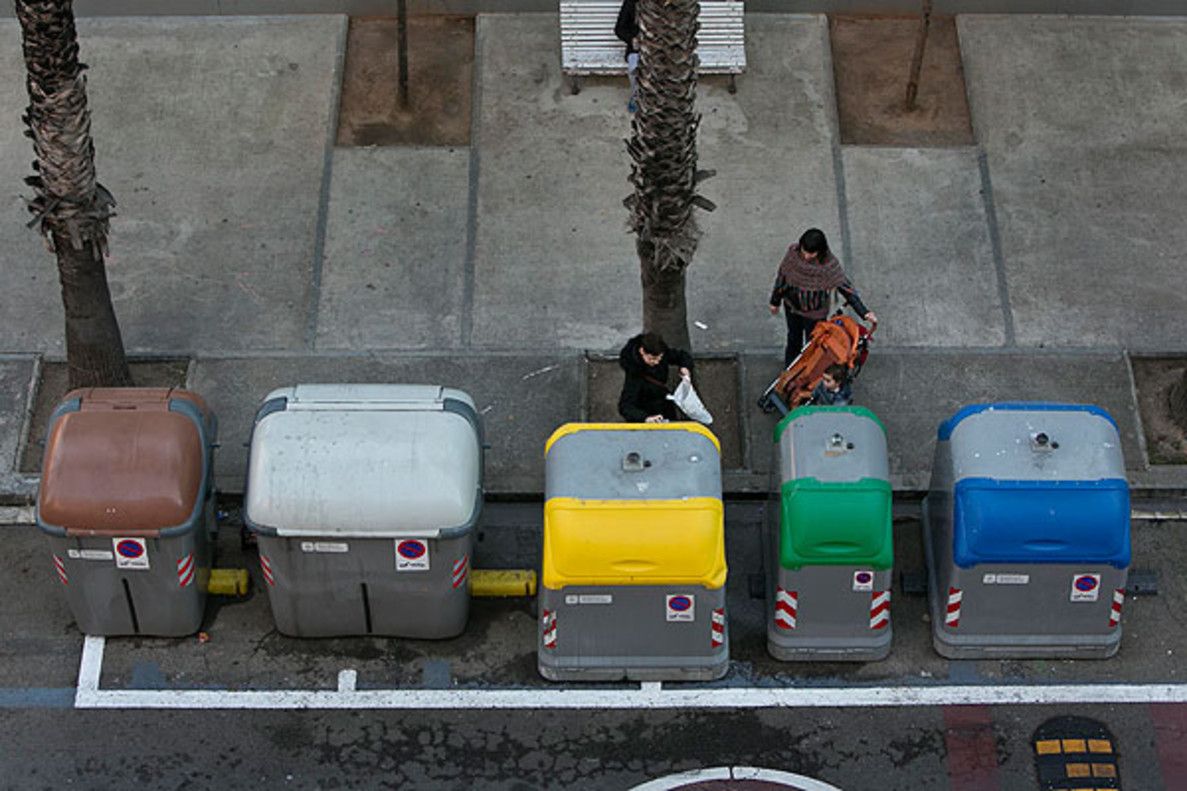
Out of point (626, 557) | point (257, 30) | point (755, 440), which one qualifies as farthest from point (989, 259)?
point (257, 30)

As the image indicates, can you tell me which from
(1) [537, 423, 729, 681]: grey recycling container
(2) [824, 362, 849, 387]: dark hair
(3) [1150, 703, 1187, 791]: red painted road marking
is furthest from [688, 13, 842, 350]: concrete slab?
(3) [1150, 703, 1187, 791]: red painted road marking

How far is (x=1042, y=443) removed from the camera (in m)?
11.5

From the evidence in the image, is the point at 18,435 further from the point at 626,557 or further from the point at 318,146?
the point at 626,557

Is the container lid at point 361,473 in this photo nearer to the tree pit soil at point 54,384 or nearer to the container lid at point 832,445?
the container lid at point 832,445

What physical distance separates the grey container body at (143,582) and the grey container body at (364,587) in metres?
0.44

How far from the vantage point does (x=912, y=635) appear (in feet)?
40.3

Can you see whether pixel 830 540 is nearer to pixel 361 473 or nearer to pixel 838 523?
pixel 838 523

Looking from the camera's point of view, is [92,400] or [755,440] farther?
[755,440]

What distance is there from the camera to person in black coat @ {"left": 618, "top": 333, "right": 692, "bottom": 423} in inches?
492

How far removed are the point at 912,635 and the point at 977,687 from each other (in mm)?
542

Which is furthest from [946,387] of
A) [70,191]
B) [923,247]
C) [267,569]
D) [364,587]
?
[70,191]

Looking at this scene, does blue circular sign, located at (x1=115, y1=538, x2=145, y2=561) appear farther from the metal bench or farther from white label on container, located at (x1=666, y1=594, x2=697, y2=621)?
the metal bench

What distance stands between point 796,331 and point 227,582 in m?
4.20

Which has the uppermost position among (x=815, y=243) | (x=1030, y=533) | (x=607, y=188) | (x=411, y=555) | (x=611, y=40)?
(x=611, y=40)
